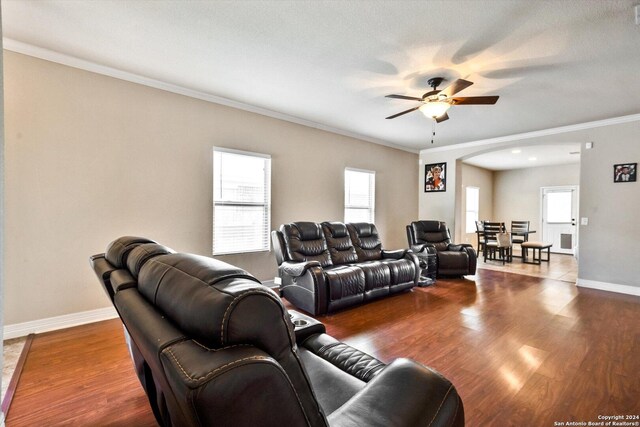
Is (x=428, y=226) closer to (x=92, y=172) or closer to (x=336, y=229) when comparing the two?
(x=336, y=229)

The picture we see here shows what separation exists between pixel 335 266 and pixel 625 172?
4.63 meters

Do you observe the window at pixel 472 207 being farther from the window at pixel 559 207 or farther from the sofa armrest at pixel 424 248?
the sofa armrest at pixel 424 248

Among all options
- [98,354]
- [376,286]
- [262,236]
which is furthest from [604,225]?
[98,354]

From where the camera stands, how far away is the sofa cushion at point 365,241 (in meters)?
4.50

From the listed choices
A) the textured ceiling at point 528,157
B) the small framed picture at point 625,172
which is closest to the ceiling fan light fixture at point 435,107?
the small framed picture at point 625,172

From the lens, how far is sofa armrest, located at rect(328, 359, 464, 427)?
866mm

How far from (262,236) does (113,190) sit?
1.94m

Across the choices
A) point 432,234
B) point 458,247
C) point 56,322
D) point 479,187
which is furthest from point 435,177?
point 56,322

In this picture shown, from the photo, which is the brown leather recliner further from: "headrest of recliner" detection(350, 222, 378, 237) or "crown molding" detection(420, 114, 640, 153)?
"crown molding" detection(420, 114, 640, 153)

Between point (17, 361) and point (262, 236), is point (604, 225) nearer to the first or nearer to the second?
point (262, 236)

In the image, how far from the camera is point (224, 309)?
1.96ft

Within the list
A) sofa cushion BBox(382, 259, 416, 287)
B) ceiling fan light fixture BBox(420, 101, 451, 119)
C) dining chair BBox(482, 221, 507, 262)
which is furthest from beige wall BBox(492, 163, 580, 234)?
ceiling fan light fixture BBox(420, 101, 451, 119)

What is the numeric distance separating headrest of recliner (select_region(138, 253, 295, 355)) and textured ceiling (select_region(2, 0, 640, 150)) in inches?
88.1

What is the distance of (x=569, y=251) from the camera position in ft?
27.7
